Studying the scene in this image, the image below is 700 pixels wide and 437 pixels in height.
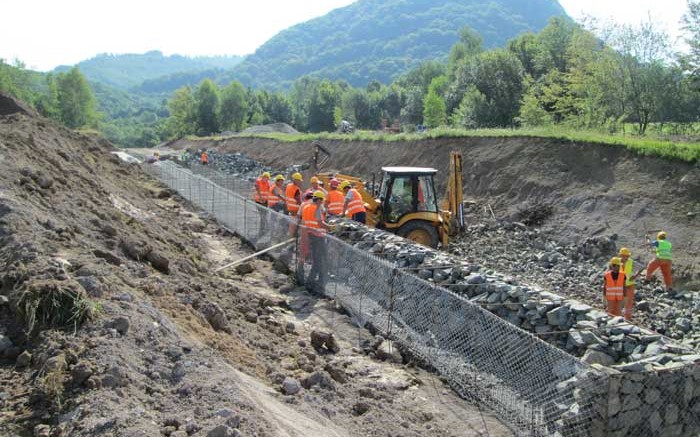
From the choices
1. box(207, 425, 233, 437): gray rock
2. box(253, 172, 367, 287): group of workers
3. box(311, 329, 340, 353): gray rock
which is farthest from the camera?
box(253, 172, 367, 287): group of workers

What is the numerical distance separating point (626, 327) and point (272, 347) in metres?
4.36

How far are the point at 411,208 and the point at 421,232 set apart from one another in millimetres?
596

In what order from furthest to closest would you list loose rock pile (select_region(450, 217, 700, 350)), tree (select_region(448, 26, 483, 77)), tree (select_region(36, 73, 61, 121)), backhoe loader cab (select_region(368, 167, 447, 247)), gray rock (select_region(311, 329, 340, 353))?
tree (select_region(448, 26, 483, 77)) < tree (select_region(36, 73, 61, 121)) < backhoe loader cab (select_region(368, 167, 447, 247)) < loose rock pile (select_region(450, 217, 700, 350)) < gray rock (select_region(311, 329, 340, 353))

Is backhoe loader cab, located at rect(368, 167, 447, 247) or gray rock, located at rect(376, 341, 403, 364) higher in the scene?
backhoe loader cab, located at rect(368, 167, 447, 247)

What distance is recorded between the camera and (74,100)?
88938mm

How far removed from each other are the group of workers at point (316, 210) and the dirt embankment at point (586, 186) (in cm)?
706

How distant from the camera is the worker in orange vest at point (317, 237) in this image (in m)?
11.1

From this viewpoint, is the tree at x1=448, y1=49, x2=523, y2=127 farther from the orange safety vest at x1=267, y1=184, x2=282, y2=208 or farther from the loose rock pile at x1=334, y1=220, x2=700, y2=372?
the loose rock pile at x1=334, y1=220, x2=700, y2=372

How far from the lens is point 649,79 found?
2609cm

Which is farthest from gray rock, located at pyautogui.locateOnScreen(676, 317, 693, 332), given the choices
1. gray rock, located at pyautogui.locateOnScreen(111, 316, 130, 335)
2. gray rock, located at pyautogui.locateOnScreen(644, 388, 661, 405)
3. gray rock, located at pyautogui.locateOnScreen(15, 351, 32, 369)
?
gray rock, located at pyautogui.locateOnScreen(15, 351, 32, 369)

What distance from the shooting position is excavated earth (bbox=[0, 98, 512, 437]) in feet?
15.4

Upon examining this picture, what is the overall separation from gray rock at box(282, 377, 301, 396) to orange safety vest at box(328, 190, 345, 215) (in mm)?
7099

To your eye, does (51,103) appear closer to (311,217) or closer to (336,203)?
(336,203)

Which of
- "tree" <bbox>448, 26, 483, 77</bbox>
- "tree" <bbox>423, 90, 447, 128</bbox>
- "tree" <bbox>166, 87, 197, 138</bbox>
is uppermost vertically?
"tree" <bbox>448, 26, 483, 77</bbox>
